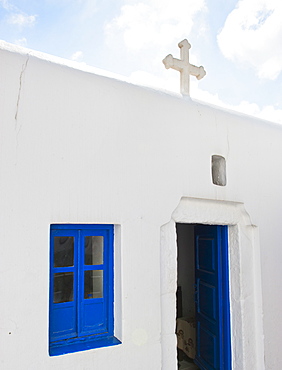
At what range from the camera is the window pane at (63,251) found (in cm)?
265

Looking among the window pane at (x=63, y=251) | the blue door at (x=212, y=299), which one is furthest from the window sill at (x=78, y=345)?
the blue door at (x=212, y=299)

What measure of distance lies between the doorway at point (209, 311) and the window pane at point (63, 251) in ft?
5.68

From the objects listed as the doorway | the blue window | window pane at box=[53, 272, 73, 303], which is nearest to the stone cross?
the doorway

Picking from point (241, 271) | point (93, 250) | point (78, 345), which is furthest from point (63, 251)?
point (241, 271)

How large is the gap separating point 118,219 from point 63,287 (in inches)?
27.6

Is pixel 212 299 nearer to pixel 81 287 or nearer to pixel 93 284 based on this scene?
pixel 93 284

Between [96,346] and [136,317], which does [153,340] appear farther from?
[96,346]

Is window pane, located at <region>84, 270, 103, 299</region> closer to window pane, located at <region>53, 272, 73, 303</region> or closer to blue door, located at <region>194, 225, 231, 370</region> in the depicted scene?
window pane, located at <region>53, 272, 73, 303</region>

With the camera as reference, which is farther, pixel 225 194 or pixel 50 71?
pixel 225 194

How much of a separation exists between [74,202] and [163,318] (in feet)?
4.25

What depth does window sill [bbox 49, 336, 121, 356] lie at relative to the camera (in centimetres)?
248

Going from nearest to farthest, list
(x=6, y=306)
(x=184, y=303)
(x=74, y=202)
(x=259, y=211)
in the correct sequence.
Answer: (x=6, y=306)
(x=74, y=202)
(x=259, y=211)
(x=184, y=303)

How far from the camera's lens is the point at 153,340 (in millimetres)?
2787

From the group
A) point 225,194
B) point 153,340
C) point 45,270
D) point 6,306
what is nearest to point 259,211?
point 225,194
